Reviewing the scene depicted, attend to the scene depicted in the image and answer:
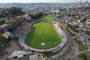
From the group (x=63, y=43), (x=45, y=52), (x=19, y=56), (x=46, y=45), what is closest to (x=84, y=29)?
(x=63, y=43)

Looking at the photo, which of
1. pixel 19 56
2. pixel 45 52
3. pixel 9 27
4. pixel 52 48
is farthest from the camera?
pixel 9 27

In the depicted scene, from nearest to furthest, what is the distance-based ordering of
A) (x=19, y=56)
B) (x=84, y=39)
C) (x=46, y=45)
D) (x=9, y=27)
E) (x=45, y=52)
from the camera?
(x=19, y=56) < (x=45, y=52) < (x=46, y=45) < (x=84, y=39) < (x=9, y=27)

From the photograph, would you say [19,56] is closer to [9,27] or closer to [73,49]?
[73,49]

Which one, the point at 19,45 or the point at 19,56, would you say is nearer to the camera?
the point at 19,56

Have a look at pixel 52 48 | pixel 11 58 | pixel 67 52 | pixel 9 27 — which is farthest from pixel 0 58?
pixel 9 27

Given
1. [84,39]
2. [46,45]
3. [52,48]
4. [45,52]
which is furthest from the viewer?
[84,39]

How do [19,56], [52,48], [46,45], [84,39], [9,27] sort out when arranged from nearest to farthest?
[19,56] < [52,48] < [46,45] < [84,39] < [9,27]

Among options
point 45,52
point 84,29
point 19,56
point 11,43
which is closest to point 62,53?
point 45,52

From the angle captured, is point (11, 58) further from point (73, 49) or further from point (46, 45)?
point (73, 49)

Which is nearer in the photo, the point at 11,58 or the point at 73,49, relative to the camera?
the point at 11,58
